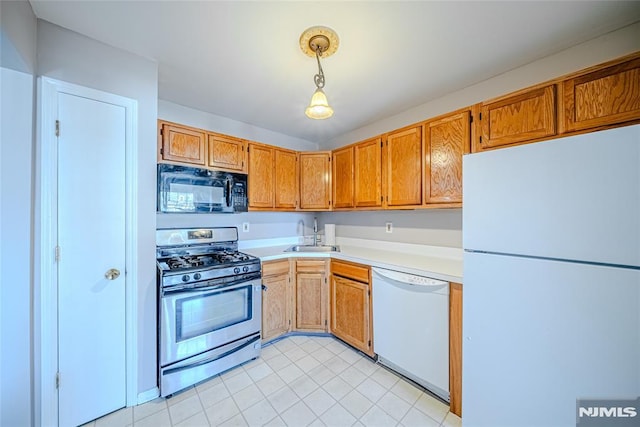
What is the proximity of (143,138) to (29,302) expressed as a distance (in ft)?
3.78

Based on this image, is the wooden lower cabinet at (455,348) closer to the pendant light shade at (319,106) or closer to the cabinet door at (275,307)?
the pendant light shade at (319,106)

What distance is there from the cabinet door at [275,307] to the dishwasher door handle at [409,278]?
40.1 inches

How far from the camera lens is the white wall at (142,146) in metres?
1.58

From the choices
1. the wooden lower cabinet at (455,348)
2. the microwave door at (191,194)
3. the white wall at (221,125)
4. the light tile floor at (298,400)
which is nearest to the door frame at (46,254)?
the light tile floor at (298,400)

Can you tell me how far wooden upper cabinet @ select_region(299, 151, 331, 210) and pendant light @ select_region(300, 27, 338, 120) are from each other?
1.46 m

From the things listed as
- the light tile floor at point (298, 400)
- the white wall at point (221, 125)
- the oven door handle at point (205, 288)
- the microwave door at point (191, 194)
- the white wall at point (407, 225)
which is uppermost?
the white wall at point (221, 125)

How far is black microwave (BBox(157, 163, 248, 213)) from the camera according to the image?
196 cm

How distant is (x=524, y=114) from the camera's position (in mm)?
1550

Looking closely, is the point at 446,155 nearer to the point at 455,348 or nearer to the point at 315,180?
the point at 455,348

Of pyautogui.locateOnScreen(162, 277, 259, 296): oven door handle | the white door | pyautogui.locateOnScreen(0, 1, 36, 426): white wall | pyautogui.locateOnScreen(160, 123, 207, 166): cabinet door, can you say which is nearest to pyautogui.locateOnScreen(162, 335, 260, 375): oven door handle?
the white door

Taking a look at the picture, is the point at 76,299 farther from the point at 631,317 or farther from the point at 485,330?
the point at 631,317

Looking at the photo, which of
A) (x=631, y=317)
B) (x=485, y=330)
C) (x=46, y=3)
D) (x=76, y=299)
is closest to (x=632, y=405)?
(x=631, y=317)

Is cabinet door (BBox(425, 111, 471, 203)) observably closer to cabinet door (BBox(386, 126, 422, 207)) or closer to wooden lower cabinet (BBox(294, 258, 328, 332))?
cabinet door (BBox(386, 126, 422, 207))

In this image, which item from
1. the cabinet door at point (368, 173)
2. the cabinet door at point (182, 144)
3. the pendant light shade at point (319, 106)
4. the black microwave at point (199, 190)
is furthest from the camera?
the cabinet door at point (368, 173)
